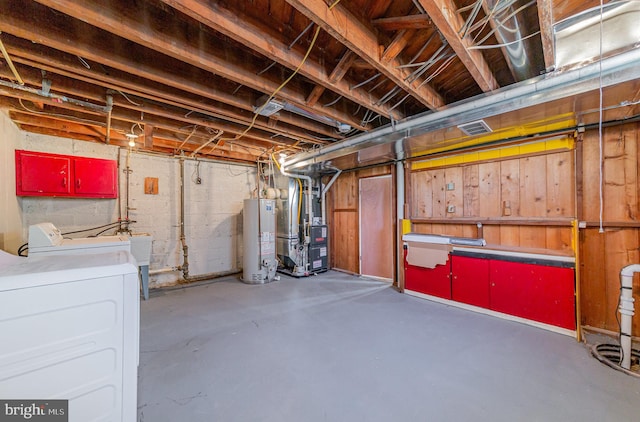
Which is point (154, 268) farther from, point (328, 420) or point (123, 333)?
point (328, 420)

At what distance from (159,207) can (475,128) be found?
475 cm

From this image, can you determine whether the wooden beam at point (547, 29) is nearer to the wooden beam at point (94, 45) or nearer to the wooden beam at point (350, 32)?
the wooden beam at point (350, 32)

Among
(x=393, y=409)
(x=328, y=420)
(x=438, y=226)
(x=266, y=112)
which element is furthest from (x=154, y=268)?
(x=438, y=226)

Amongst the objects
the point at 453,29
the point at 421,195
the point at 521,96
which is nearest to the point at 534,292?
the point at 421,195

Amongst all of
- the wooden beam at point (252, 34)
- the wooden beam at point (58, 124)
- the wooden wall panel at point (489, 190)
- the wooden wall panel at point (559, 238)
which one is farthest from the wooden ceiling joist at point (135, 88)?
the wooden wall panel at point (559, 238)

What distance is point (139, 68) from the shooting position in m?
1.76

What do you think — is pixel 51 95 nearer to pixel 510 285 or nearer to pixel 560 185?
pixel 510 285

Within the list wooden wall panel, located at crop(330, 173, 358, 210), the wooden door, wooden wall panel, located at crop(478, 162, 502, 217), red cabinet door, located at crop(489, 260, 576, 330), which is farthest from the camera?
wooden wall panel, located at crop(330, 173, 358, 210)

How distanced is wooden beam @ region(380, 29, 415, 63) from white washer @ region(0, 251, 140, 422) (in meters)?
2.03

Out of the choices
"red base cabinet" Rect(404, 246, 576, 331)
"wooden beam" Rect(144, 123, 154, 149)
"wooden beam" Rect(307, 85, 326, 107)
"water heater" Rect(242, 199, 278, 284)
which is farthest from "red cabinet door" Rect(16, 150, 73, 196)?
"red base cabinet" Rect(404, 246, 576, 331)

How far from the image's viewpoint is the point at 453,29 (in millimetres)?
1397

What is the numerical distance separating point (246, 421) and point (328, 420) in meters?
0.49

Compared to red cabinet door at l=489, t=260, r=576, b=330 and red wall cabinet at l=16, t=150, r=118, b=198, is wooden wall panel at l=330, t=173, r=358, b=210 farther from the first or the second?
red wall cabinet at l=16, t=150, r=118, b=198

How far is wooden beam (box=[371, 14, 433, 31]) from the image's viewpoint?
1.45 m
